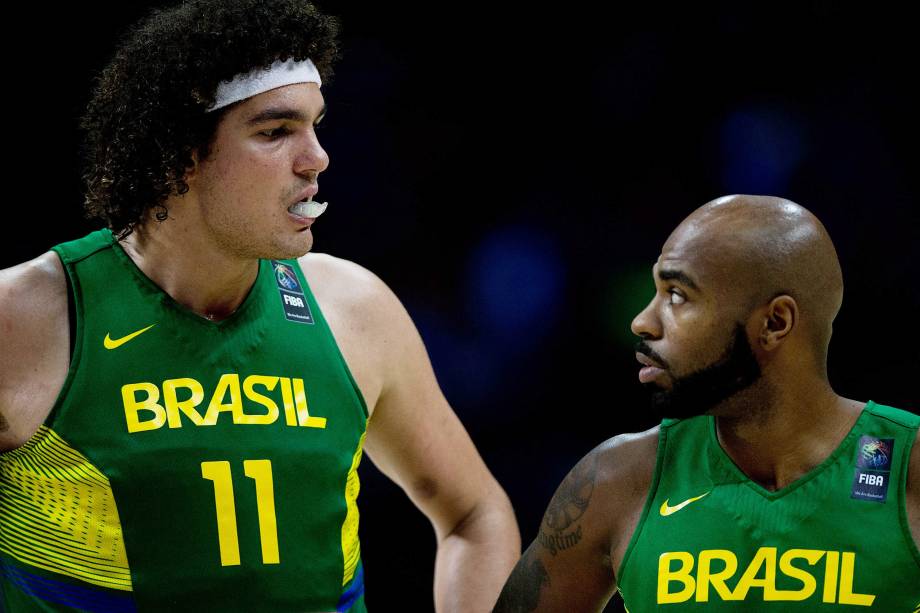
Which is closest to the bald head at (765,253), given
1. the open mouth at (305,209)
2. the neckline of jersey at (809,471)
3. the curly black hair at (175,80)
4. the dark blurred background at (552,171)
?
the neckline of jersey at (809,471)

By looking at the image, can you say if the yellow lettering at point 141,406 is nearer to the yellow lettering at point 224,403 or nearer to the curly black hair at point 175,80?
the yellow lettering at point 224,403

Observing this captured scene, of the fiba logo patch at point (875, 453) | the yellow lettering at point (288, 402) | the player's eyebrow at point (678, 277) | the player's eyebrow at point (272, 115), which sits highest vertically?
the player's eyebrow at point (272, 115)

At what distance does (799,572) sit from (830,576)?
0.05 meters

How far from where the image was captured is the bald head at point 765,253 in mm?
2000

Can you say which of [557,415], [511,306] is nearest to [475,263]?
[511,306]

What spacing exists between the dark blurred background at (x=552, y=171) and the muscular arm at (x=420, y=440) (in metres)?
1.51

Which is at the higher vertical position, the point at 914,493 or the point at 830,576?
the point at 914,493

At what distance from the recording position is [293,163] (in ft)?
7.66

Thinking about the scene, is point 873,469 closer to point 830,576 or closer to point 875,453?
point 875,453

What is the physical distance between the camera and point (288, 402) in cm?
240

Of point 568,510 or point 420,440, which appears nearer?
point 568,510

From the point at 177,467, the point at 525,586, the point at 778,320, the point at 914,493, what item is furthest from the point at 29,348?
the point at 914,493

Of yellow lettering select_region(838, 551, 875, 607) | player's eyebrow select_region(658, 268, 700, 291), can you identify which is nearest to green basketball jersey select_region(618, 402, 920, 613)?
yellow lettering select_region(838, 551, 875, 607)

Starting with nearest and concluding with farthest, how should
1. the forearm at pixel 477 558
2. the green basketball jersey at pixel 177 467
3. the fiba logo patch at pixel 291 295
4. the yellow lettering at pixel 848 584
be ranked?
the yellow lettering at pixel 848 584 < the green basketball jersey at pixel 177 467 < the fiba logo patch at pixel 291 295 < the forearm at pixel 477 558
